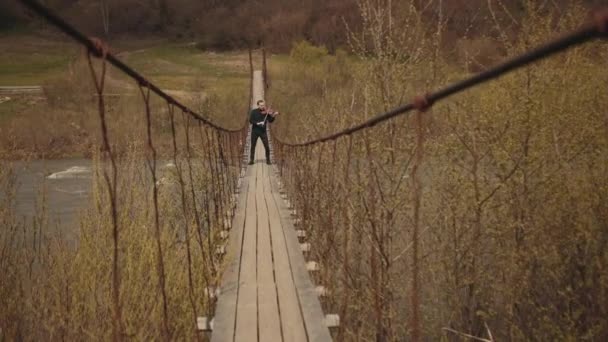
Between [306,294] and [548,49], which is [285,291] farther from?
[548,49]

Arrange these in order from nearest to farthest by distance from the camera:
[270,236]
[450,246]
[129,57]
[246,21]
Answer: [270,236] → [450,246] → [129,57] → [246,21]

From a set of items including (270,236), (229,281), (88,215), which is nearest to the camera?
(229,281)

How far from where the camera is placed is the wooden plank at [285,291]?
86.8 inches

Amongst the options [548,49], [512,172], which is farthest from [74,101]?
[548,49]

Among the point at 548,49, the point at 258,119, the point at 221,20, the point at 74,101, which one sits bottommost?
the point at 548,49

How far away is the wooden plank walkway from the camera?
2.21 metres

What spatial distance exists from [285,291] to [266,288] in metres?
0.10

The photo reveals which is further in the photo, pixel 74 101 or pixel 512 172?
pixel 74 101

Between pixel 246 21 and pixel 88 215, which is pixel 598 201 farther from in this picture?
pixel 246 21

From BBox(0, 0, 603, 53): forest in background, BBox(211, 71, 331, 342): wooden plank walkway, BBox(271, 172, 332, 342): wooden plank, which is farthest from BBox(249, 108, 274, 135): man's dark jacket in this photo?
BBox(0, 0, 603, 53): forest in background

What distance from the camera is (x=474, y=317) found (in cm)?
688

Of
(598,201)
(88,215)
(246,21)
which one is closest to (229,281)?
(88,215)

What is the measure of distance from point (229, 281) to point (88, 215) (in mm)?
3482

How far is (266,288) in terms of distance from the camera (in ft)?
8.77
